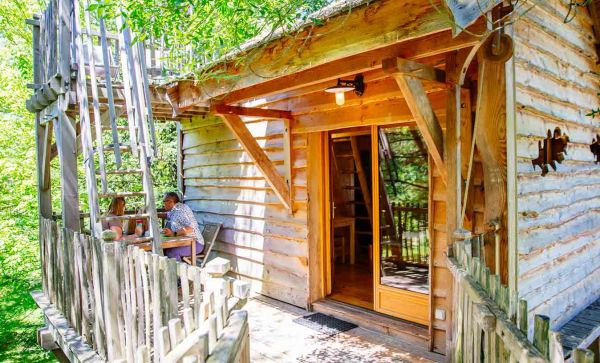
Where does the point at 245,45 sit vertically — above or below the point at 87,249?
above

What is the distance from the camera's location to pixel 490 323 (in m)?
1.81

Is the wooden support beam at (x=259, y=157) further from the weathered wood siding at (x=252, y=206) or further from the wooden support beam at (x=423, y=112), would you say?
the wooden support beam at (x=423, y=112)

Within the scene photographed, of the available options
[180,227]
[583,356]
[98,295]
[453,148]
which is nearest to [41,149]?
[180,227]

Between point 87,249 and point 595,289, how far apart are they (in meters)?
5.74

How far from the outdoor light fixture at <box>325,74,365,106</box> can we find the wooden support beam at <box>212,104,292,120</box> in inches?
38.8

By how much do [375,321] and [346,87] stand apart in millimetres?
2511

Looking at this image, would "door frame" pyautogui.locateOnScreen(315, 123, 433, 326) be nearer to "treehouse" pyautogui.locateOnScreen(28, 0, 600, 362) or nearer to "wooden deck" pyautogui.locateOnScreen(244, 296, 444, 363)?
"treehouse" pyautogui.locateOnScreen(28, 0, 600, 362)

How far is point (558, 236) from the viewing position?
4391 millimetres

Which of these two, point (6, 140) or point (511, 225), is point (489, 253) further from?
point (6, 140)

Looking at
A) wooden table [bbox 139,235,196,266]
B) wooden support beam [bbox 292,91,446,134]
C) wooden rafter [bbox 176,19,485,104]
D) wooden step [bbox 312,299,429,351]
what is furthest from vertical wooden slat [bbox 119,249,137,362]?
wooden support beam [bbox 292,91,446,134]

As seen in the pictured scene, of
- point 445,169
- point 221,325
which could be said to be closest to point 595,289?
point 445,169

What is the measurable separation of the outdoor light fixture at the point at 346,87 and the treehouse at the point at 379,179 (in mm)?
34

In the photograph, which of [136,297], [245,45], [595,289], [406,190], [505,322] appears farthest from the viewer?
[595,289]

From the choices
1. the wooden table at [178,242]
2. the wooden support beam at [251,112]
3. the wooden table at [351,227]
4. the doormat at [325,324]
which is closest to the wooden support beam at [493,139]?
the doormat at [325,324]
